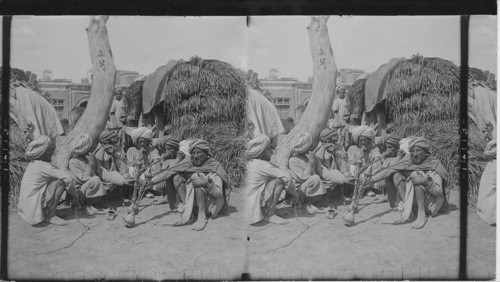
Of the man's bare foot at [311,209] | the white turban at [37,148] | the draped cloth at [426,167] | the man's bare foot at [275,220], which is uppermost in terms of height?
the white turban at [37,148]

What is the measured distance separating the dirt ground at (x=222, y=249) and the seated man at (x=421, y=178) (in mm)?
216

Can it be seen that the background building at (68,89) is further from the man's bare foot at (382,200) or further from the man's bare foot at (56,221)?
the man's bare foot at (382,200)

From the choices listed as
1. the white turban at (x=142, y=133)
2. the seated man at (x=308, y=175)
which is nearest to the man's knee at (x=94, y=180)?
the white turban at (x=142, y=133)

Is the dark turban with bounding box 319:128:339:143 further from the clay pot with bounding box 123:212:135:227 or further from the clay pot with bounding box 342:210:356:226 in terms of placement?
the clay pot with bounding box 123:212:135:227

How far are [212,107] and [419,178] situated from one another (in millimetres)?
1871

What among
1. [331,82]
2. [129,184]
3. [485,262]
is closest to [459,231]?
[485,262]

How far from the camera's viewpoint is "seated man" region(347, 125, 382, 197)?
5.77 m

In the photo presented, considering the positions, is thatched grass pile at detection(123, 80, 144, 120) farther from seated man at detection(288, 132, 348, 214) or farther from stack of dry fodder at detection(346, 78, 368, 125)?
stack of dry fodder at detection(346, 78, 368, 125)

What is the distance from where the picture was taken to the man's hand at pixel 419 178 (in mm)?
5766

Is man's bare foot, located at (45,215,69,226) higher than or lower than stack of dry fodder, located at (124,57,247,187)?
lower

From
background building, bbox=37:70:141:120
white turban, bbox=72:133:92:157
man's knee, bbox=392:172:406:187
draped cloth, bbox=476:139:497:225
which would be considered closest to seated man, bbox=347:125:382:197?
man's knee, bbox=392:172:406:187

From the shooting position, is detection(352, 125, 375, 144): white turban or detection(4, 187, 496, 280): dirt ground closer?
detection(4, 187, 496, 280): dirt ground

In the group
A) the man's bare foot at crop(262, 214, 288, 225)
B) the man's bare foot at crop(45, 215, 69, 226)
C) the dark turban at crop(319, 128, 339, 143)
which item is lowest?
the man's bare foot at crop(45, 215, 69, 226)

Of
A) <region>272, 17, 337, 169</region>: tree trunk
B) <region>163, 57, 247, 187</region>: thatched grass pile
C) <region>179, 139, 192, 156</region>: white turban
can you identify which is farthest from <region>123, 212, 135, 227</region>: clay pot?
<region>272, 17, 337, 169</region>: tree trunk
